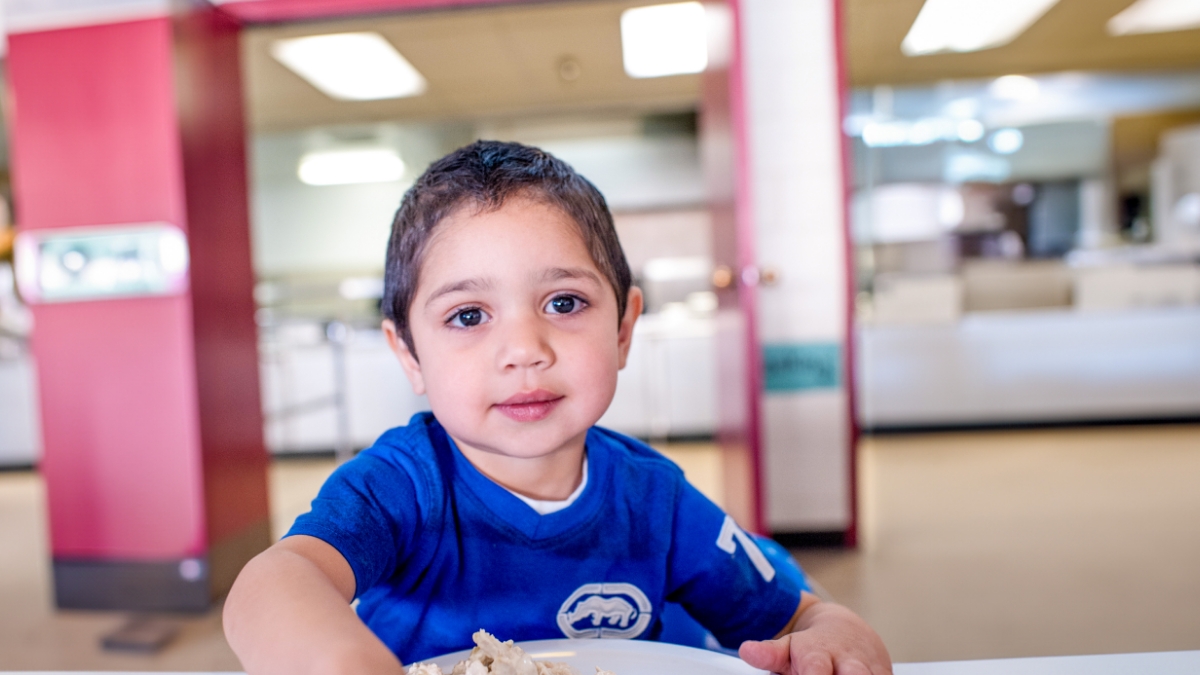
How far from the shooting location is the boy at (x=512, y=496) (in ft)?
1.42

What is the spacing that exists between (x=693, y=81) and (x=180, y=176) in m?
2.57

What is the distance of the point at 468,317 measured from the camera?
45 cm

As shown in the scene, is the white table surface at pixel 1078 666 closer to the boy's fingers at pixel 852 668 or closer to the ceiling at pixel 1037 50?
the boy's fingers at pixel 852 668

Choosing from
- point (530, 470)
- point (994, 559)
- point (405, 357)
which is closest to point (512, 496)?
point (530, 470)

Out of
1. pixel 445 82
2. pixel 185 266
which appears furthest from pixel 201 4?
pixel 445 82

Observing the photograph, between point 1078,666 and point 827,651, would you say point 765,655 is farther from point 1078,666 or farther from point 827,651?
point 1078,666

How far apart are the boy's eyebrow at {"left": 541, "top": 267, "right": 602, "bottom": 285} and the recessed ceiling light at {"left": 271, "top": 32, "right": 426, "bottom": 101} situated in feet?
8.21

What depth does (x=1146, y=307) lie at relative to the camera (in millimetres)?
4070

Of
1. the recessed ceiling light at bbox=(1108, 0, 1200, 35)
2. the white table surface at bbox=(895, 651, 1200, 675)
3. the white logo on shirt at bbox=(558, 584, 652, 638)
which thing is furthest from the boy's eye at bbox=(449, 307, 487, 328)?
the recessed ceiling light at bbox=(1108, 0, 1200, 35)

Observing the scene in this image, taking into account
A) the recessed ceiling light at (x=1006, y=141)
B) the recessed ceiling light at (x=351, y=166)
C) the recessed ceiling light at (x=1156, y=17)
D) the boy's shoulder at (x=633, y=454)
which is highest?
the recessed ceiling light at (x=1156, y=17)

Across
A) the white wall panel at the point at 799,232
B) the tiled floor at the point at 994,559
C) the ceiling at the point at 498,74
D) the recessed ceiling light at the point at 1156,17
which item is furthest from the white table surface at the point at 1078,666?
the recessed ceiling light at the point at 1156,17

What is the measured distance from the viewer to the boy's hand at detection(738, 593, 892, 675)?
0.41 m

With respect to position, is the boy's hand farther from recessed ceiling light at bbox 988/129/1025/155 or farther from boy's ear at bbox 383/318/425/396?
recessed ceiling light at bbox 988/129/1025/155

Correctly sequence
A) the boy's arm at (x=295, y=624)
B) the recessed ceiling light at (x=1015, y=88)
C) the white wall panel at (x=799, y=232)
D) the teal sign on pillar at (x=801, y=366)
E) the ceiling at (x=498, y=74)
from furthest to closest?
the recessed ceiling light at (x=1015, y=88) → the ceiling at (x=498, y=74) → the teal sign on pillar at (x=801, y=366) → the white wall panel at (x=799, y=232) → the boy's arm at (x=295, y=624)
